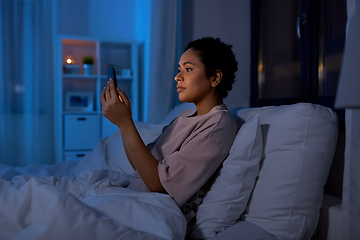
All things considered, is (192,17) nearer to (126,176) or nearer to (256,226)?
(126,176)

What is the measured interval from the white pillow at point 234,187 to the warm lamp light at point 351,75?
0.47 m

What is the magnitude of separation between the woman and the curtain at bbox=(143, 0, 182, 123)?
132cm

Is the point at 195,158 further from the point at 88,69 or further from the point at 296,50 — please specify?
the point at 88,69

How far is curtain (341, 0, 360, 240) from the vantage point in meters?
0.87

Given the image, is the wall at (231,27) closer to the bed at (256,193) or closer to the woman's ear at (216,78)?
the woman's ear at (216,78)

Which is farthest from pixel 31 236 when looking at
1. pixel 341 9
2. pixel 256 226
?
pixel 341 9

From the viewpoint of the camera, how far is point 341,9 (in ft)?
5.08

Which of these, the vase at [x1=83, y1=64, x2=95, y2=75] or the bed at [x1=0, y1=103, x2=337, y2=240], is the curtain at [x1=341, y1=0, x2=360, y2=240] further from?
the vase at [x1=83, y1=64, x2=95, y2=75]

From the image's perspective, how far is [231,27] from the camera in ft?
8.11

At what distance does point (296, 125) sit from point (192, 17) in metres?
1.89

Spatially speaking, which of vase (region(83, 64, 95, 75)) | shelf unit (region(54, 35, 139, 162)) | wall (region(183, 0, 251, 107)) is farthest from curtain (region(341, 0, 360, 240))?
vase (region(83, 64, 95, 75))

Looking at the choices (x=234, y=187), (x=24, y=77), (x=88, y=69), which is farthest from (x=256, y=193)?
(x=24, y=77)

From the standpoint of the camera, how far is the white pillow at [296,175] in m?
0.90

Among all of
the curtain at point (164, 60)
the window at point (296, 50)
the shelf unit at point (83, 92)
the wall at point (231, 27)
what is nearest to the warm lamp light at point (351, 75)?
the window at point (296, 50)
